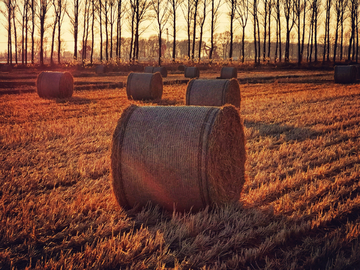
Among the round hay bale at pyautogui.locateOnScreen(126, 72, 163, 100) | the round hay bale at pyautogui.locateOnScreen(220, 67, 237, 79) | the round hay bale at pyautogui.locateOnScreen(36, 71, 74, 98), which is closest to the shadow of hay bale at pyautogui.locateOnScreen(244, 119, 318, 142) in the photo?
the round hay bale at pyautogui.locateOnScreen(126, 72, 163, 100)

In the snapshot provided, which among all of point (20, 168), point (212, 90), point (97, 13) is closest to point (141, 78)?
point (212, 90)

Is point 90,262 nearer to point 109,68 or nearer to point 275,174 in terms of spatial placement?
point 275,174

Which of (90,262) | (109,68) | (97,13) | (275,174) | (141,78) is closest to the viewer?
(90,262)

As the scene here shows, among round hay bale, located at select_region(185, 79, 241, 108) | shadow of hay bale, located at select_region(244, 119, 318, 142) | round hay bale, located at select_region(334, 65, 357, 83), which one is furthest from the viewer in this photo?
round hay bale, located at select_region(334, 65, 357, 83)

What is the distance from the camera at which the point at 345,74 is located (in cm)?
2466

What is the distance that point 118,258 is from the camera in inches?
135

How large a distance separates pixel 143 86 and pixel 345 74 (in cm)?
1438

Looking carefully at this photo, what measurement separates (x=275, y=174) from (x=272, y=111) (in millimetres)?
7010

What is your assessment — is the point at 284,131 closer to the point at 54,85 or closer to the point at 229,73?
the point at 54,85

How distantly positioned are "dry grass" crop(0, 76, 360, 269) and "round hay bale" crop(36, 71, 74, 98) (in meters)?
8.14

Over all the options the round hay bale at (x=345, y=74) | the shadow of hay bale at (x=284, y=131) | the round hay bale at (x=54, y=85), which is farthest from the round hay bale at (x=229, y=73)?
the shadow of hay bale at (x=284, y=131)

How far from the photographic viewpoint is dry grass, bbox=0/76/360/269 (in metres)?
3.50

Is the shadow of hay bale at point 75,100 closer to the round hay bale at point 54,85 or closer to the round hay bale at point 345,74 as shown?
the round hay bale at point 54,85

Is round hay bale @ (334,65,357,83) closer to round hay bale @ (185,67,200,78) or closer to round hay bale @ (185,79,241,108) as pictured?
round hay bale @ (185,67,200,78)
